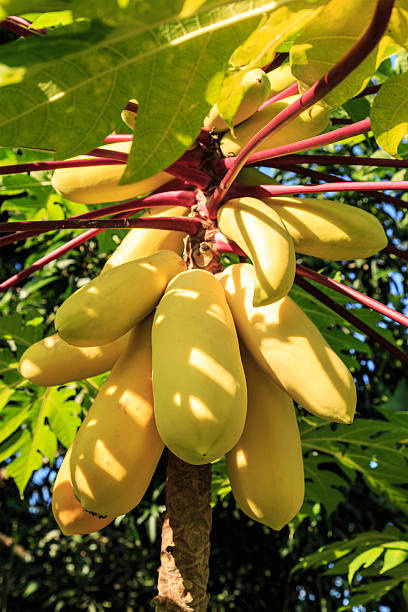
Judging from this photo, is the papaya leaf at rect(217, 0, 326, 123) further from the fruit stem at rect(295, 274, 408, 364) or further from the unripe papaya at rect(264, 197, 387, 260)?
the fruit stem at rect(295, 274, 408, 364)

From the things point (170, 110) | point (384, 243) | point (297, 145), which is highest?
point (170, 110)

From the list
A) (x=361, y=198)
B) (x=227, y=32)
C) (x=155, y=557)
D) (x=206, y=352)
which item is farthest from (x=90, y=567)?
(x=227, y=32)

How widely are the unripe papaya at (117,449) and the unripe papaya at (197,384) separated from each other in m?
0.10

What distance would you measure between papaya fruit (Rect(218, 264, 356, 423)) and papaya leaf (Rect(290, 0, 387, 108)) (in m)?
0.29

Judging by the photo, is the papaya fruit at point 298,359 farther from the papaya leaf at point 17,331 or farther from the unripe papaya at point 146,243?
the papaya leaf at point 17,331

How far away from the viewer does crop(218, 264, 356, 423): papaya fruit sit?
2.65 feet

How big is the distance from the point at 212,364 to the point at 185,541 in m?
0.30

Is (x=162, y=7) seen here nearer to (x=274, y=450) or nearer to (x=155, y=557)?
(x=274, y=450)

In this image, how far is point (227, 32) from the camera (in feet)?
2.18

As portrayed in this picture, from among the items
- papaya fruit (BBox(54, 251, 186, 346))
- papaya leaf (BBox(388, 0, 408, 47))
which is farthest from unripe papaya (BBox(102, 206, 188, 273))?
papaya leaf (BBox(388, 0, 408, 47))

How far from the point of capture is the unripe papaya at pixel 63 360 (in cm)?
95

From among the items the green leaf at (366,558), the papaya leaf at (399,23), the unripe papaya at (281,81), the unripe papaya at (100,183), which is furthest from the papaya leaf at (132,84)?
the green leaf at (366,558)

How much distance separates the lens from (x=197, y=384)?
73cm

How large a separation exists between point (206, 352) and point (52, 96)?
0.34m
